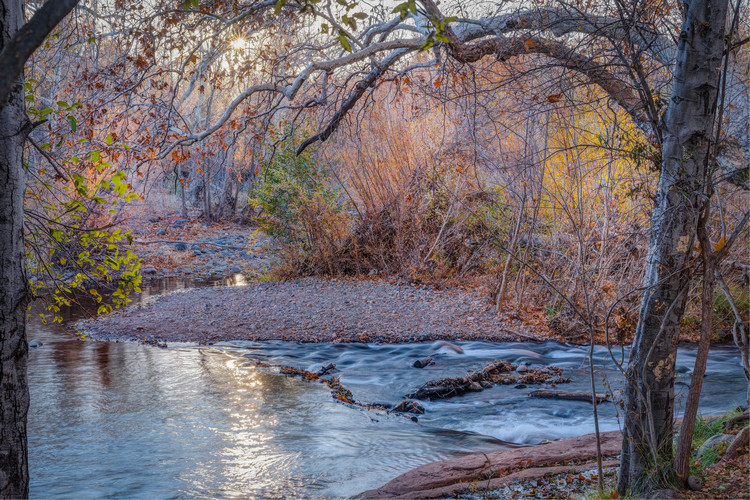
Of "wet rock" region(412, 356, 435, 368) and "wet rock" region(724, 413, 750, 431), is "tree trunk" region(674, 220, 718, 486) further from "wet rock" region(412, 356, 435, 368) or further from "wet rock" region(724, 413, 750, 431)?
"wet rock" region(412, 356, 435, 368)

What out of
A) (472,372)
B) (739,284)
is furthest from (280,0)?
(739,284)

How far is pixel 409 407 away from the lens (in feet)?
23.8

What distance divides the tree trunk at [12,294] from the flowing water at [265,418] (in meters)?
2.58

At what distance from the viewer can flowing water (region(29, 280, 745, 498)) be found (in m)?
5.50

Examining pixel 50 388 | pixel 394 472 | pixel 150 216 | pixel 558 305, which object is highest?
pixel 150 216

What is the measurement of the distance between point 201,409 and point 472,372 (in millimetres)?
3677

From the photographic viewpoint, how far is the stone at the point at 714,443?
3997 millimetres

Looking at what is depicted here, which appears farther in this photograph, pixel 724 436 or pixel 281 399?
pixel 281 399

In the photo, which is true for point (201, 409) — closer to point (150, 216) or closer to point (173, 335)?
point (173, 335)

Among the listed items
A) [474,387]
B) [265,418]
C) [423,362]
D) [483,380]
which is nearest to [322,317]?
[423,362]

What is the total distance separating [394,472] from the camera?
18.1 feet

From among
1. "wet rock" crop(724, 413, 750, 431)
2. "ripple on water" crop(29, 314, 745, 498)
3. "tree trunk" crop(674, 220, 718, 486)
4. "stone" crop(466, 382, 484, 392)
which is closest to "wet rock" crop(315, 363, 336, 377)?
"ripple on water" crop(29, 314, 745, 498)

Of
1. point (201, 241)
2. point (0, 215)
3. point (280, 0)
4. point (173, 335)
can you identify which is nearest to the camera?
point (280, 0)

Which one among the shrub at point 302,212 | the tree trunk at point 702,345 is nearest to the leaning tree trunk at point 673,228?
A: the tree trunk at point 702,345
